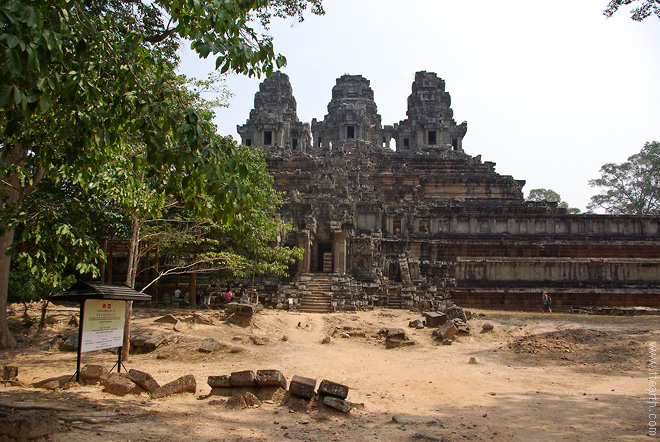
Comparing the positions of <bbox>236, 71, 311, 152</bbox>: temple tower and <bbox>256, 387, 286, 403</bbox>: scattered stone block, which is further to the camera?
<bbox>236, 71, 311, 152</bbox>: temple tower

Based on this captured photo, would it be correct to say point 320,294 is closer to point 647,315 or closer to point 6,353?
point 6,353

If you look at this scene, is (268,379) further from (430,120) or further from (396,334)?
(430,120)

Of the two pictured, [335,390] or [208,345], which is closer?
[335,390]

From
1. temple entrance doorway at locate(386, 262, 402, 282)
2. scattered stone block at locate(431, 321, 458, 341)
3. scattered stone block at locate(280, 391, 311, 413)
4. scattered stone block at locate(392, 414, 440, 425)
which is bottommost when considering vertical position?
scattered stone block at locate(392, 414, 440, 425)

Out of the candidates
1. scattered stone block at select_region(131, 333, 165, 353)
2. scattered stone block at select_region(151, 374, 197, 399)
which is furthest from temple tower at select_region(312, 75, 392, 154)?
scattered stone block at select_region(151, 374, 197, 399)

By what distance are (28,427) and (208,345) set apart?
7.88 m

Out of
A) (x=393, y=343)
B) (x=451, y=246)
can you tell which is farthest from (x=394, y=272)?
(x=393, y=343)

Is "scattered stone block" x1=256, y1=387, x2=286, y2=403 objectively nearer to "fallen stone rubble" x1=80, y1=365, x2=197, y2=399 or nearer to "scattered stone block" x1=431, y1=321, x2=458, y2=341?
"fallen stone rubble" x1=80, y1=365, x2=197, y2=399

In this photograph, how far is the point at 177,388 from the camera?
29.2ft

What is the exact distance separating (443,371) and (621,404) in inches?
160

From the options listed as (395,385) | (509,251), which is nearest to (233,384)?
(395,385)

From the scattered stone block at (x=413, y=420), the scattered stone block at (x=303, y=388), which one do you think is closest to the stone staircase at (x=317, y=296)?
the scattered stone block at (x=303, y=388)

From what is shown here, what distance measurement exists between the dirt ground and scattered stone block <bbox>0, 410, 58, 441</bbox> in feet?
0.84

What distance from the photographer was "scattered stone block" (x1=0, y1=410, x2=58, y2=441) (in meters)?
5.28
